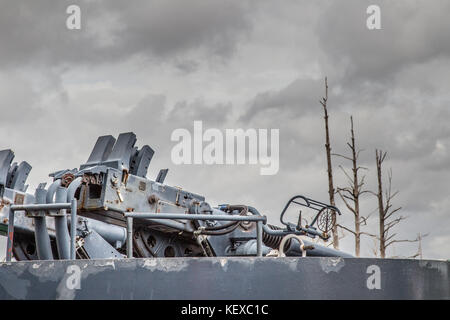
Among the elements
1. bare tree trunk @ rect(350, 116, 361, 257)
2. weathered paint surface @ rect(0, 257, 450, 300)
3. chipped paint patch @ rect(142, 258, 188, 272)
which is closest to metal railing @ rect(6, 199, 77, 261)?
weathered paint surface @ rect(0, 257, 450, 300)

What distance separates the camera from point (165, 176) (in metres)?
10.7

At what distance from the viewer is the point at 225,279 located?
7.02 metres

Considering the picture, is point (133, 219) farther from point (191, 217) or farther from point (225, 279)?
point (225, 279)

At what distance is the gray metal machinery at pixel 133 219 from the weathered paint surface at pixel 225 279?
1831 millimetres

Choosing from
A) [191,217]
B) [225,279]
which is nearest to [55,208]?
[191,217]

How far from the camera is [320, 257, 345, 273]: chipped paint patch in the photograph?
708 cm

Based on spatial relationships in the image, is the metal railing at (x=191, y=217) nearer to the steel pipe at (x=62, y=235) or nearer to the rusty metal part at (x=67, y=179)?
the steel pipe at (x=62, y=235)

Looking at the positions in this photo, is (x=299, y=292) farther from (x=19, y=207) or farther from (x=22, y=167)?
(x=22, y=167)

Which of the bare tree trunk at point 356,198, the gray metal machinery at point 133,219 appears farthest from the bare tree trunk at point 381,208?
the gray metal machinery at point 133,219

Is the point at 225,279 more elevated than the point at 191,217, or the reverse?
the point at 191,217

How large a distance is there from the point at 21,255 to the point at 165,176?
2.22 metres

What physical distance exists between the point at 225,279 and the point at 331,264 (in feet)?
3.26
